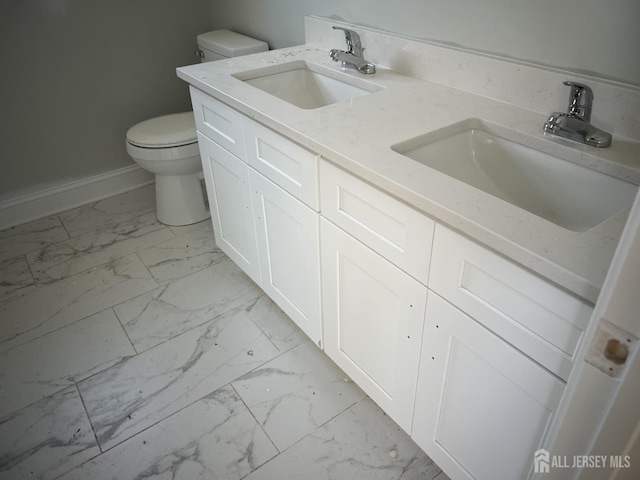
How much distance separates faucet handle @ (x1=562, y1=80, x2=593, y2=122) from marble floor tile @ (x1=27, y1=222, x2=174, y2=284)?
6.05ft

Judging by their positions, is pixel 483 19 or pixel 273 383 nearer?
pixel 483 19

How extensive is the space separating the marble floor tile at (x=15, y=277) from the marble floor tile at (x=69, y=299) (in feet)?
0.17

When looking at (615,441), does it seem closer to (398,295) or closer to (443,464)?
(398,295)

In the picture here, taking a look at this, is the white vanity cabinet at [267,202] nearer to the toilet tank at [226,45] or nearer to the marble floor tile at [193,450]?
the marble floor tile at [193,450]

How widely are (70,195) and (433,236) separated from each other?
2288 millimetres

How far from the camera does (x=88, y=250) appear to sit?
2.29 meters

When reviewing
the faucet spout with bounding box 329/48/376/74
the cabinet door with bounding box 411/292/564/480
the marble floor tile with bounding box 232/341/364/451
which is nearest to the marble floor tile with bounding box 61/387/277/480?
the marble floor tile with bounding box 232/341/364/451

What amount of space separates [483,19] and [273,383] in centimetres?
128

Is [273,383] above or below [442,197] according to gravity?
below

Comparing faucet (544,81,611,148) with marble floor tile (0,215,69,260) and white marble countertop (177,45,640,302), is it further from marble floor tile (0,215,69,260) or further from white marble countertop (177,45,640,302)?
marble floor tile (0,215,69,260)

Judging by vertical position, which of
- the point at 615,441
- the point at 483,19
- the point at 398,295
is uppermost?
the point at 483,19

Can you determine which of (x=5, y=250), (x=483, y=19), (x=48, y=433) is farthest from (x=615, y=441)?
(x=5, y=250)

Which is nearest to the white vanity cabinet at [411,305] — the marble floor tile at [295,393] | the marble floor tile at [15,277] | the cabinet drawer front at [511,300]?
the cabinet drawer front at [511,300]

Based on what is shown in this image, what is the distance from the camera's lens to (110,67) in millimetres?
Answer: 2482
